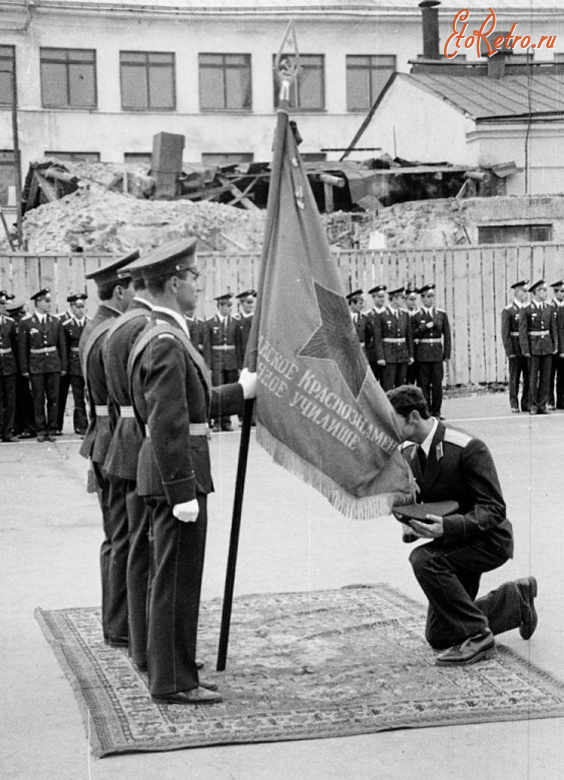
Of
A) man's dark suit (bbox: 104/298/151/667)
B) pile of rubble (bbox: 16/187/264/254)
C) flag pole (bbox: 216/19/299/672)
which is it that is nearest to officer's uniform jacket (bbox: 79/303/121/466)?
man's dark suit (bbox: 104/298/151/667)

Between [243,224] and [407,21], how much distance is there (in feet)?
62.4

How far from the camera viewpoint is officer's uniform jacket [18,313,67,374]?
15.6 metres

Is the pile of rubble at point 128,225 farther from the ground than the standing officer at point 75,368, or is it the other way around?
the pile of rubble at point 128,225

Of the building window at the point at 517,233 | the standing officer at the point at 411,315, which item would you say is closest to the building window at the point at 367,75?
the building window at the point at 517,233

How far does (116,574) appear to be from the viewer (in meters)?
6.36

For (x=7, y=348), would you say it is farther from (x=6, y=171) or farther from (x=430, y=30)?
(x=430, y=30)

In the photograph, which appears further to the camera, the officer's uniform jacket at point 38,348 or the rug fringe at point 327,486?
the officer's uniform jacket at point 38,348

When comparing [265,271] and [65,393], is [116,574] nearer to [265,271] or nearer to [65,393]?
[265,271]

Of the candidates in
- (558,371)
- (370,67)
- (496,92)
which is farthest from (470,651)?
(370,67)

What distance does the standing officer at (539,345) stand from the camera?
1767cm

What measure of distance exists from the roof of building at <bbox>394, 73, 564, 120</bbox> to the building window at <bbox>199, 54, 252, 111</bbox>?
865cm

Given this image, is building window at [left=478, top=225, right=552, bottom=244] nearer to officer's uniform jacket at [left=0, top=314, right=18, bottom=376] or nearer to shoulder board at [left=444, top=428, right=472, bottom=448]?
officer's uniform jacket at [left=0, top=314, right=18, bottom=376]

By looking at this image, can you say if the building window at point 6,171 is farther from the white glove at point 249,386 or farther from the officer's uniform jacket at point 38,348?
the white glove at point 249,386

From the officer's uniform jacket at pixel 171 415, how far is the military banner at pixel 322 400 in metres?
0.44
